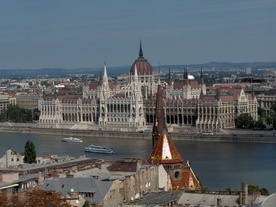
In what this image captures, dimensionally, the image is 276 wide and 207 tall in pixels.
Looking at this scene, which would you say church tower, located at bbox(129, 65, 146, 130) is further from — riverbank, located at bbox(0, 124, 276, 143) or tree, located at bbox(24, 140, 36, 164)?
tree, located at bbox(24, 140, 36, 164)

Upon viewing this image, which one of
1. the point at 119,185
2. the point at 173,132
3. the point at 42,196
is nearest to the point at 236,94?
the point at 173,132

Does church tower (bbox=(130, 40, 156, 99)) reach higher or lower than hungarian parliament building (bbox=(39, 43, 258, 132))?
higher

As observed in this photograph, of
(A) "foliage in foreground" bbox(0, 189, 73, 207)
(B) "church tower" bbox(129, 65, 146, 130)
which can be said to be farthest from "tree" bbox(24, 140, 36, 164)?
(B) "church tower" bbox(129, 65, 146, 130)

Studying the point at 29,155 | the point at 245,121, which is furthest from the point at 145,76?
the point at 29,155

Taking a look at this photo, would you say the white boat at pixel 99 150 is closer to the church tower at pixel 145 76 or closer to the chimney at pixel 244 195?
the church tower at pixel 145 76

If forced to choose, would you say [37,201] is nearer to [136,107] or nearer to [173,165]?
[173,165]

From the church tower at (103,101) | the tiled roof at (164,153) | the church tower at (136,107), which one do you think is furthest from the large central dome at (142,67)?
the tiled roof at (164,153)

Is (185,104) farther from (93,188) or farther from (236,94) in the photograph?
(93,188)
